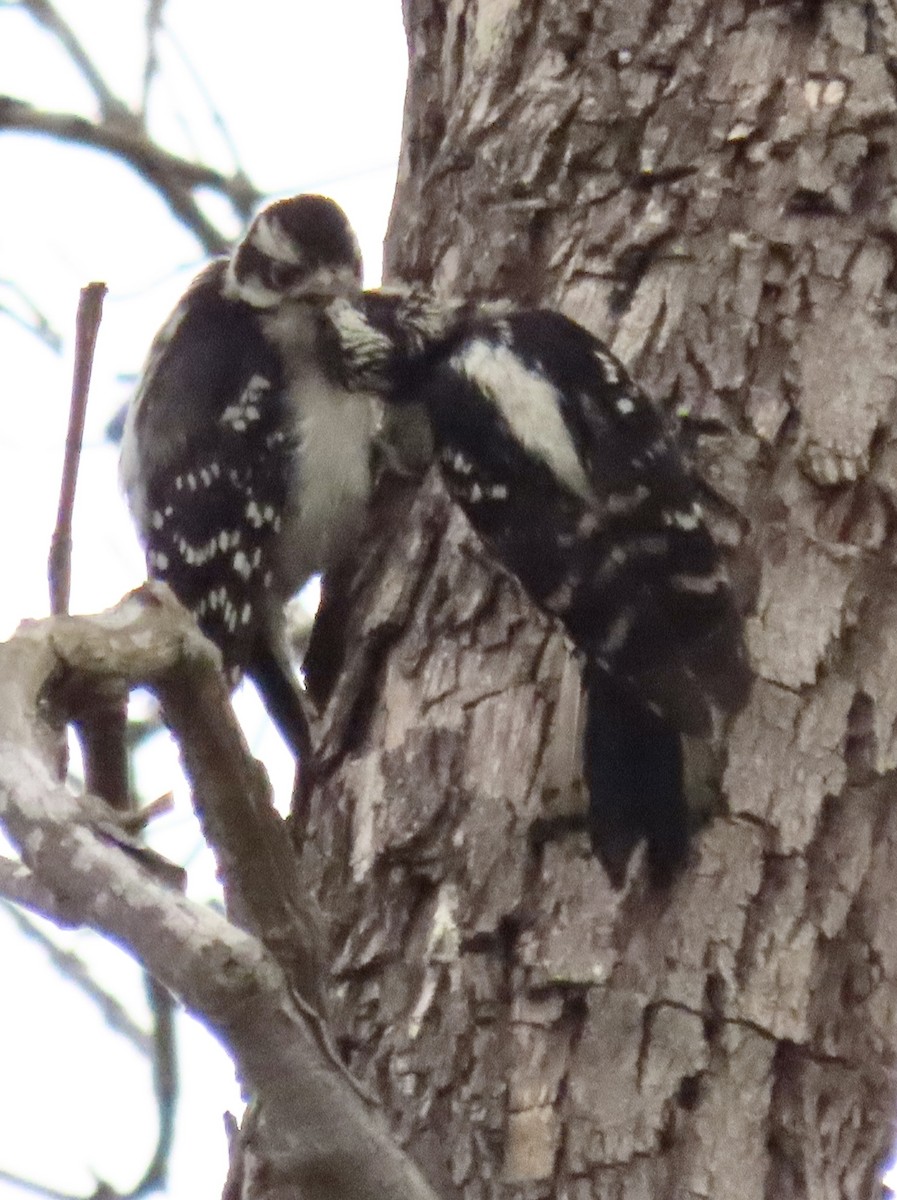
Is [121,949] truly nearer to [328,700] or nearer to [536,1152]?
[536,1152]

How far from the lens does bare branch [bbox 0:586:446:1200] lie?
4.75ft

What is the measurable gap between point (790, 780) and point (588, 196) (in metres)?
0.87

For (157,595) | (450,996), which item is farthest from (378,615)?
(157,595)

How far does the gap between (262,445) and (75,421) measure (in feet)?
5.67

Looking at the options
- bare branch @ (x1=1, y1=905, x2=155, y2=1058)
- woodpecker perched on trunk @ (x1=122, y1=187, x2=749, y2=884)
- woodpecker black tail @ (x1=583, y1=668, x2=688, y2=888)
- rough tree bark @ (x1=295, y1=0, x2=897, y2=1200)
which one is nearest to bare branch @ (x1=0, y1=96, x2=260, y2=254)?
woodpecker perched on trunk @ (x1=122, y1=187, x2=749, y2=884)

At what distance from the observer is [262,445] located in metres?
3.23

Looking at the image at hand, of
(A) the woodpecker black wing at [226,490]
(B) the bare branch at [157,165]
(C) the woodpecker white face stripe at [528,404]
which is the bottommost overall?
(C) the woodpecker white face stripe at [528,404]

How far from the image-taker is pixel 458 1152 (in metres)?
2.03

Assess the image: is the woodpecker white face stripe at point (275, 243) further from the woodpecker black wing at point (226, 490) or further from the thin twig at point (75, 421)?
the thin twig at point (75, 421)

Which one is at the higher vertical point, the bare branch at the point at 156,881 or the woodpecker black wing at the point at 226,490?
the woodpecker black wing at the point at 226,490

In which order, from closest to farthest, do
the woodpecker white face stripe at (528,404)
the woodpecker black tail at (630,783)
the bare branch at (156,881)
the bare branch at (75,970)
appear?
the bare branch at (156,881) < the woodpecker black tail at (630,783) < the woodpecker white face stripe at (528,404) < the bare branch at (75,970)

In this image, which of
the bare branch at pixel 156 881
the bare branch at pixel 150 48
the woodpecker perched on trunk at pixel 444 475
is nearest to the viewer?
the bare branch at pixel 156 881

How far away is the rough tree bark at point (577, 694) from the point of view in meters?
2.05

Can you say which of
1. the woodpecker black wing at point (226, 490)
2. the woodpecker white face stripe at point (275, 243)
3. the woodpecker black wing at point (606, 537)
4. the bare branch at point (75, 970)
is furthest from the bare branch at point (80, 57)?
the woodpecker black wing at point (606, 537)
